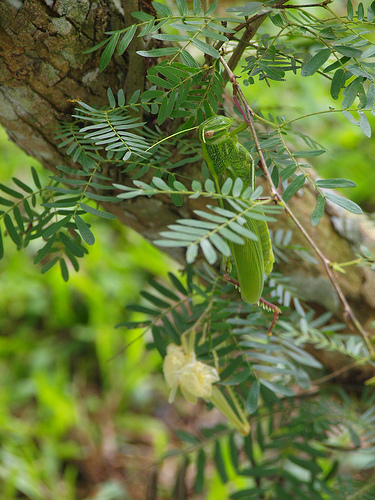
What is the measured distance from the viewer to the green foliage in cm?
37

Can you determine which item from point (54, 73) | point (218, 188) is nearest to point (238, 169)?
point (218, 188)

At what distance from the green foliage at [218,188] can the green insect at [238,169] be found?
0.01 metres

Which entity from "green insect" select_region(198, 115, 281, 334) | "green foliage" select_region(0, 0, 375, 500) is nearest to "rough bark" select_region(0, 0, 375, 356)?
"green foliage" select_region(0, 0, 375, 500)

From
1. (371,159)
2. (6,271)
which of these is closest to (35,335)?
(6,271)

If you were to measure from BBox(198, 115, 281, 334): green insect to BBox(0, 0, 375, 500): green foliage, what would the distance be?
0.05 ft

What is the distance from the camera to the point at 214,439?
78cm

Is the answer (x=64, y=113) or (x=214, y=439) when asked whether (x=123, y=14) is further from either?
(x=214, y=439)

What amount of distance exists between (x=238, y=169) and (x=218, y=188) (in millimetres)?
30

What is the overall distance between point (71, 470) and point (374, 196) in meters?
1.57

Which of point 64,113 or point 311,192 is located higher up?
point 64,113

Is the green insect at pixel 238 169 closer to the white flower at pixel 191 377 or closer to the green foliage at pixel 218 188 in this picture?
the green foliage at pixel 218 188

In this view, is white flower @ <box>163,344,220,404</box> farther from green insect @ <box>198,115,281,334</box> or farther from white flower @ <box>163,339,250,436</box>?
green insect @ <box>198,115,281,334</box>

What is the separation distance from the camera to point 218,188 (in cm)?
36

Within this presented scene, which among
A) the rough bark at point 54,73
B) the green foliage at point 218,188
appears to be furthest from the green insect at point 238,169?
the rough bark at point 54,73
